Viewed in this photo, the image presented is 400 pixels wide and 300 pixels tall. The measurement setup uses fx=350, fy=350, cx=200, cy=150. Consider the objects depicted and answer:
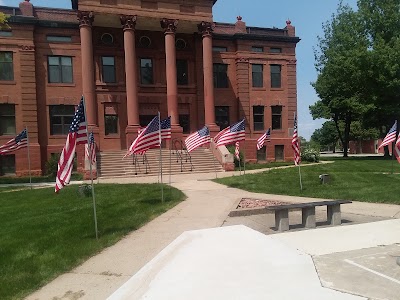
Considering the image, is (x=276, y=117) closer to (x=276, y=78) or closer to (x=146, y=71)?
(x=276, y=78)

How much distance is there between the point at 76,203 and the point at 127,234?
5.54m

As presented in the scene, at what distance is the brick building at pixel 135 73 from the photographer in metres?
27.9

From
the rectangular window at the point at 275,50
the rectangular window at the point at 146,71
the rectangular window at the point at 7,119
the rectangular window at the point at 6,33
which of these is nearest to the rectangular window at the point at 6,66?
the rectangular window at the point at 6,33

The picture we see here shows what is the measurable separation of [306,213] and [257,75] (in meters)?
27.9

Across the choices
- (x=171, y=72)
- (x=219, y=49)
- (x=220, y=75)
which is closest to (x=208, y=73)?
(x=171, y=72)

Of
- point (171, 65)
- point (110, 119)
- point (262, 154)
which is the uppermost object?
point (171, 65)

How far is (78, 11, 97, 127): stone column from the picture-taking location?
27.2 m

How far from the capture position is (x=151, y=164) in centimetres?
2530

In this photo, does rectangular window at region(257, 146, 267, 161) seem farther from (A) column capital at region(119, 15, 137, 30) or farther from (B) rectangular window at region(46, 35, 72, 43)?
(B) rectangular window at region(46, 35, 72, 43)

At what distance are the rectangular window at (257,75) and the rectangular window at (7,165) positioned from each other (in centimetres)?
2237

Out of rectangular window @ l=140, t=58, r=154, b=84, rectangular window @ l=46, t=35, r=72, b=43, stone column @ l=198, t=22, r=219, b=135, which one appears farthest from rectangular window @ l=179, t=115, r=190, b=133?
rectangular window @ l=46, t=35, r=72, b=43

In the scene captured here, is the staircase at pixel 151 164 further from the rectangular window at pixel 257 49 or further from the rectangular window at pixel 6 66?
the rectangular window at pixel 257 49

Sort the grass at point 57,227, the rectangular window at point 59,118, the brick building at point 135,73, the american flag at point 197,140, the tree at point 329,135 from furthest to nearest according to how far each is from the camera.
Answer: the tree at point 329,135, the rectangular window at point 59,118, the brick building at point 135,73, the american flag at point 197,140, the grass at point 57,227

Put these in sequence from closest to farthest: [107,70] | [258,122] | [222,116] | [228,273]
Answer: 1. [228,273]
2. [107,70]
3. [222,116]
4. [258,122]
